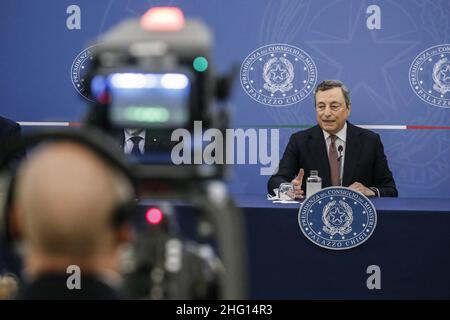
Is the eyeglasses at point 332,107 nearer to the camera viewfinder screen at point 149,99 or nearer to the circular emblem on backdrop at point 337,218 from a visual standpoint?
the circular emblem on backdrop at point 337,218

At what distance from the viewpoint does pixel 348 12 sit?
211 inches

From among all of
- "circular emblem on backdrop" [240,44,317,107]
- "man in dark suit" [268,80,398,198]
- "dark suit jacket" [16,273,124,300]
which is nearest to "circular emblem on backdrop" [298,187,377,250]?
"man in dark suit" [268,80,398,198]

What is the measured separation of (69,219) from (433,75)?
509cm

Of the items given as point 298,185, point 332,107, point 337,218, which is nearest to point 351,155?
point 332,107

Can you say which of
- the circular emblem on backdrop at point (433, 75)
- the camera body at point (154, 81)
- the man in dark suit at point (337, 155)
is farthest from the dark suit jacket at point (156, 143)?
the circular emblem on backdrop at point (433, 75)

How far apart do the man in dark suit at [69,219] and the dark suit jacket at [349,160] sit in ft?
12.8

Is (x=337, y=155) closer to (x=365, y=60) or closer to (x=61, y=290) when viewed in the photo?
(x=365, y=60)

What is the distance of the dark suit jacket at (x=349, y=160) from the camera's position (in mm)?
4559

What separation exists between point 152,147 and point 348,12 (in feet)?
15.8

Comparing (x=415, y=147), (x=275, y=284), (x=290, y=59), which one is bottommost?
(x=275, y=284)

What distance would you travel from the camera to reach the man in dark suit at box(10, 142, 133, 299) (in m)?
0.58

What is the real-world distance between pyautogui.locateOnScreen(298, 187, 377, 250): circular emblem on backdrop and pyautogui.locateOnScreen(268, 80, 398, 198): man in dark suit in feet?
2.23

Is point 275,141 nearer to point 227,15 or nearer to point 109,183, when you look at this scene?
point 227,15
